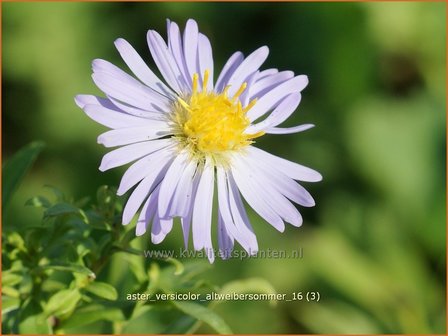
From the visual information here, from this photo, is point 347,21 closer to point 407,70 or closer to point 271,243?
point 407,70

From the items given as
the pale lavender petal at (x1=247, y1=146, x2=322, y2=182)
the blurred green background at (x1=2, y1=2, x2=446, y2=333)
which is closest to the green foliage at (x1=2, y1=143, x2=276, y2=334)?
the pale lavender petal at (x1=247, y1=146, x2=322, y2=182)

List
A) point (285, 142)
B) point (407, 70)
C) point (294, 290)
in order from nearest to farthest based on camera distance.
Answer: point (294, 290) < point (285, 142) < point (407, 70)

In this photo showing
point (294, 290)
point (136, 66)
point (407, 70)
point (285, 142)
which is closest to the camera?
point (136, 66)

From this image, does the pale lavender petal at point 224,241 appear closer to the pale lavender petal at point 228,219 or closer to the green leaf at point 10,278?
the pale lavender petal at point 228,219

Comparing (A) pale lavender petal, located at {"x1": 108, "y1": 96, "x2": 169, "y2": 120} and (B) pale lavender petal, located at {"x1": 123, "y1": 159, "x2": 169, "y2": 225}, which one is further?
(A) pale lavender petal, located at {"x1": 108, "y1": 96, "x2": 169, "y2": 120}

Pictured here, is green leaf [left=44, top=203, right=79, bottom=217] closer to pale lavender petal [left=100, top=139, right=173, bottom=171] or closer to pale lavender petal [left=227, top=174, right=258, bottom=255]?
pale lavender petal [left=100, top=139, right=173, bottom=171]

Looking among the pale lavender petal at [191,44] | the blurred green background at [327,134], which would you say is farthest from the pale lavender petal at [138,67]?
the blurred green background at [327,134]

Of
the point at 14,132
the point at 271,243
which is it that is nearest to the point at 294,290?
the point at 271,243

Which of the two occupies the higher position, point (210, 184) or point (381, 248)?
point (210, 184)

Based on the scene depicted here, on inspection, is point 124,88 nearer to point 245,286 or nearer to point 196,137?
point 196,137
